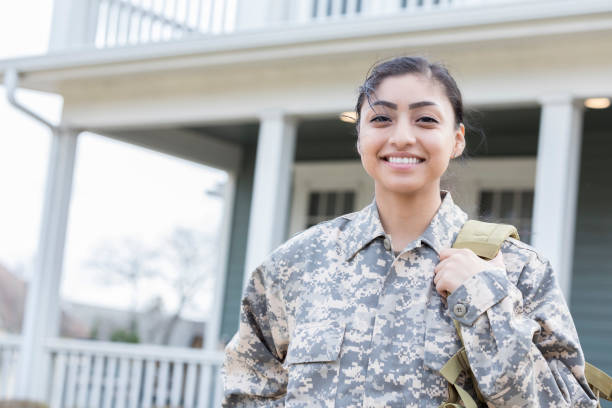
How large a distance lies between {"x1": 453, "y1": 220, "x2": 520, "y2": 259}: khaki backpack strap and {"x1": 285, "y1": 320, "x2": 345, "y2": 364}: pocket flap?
32 centimetres

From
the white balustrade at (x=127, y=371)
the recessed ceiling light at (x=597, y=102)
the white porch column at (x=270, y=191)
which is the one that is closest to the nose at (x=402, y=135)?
the recessed ceiling light at (x=597, y=102)

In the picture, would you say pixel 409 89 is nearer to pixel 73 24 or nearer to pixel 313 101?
pixel 313 101

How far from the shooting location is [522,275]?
1824 mm

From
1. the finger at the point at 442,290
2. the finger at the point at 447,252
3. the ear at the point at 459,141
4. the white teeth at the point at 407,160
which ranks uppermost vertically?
the ear at the point at 459,141

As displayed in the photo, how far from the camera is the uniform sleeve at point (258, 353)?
2.09 metres

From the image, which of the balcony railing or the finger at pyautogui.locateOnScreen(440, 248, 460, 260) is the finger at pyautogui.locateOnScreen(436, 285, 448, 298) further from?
the balcony railing

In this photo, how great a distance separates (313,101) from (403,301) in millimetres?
4729

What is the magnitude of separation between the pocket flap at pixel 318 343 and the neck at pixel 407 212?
0.23 m

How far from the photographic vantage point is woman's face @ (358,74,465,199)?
1.86 meters

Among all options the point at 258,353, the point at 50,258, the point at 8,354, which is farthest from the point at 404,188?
the point at 8,354

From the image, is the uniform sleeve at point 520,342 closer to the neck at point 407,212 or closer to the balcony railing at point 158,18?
the neck at point 407,212

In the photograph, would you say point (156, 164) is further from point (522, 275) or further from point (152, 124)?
point (522, 275)

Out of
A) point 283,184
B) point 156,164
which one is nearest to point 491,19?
point 283,184

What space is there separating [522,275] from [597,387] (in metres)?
0.29
